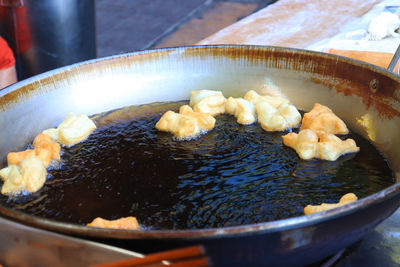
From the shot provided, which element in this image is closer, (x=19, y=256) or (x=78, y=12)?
(x=19, y=256)

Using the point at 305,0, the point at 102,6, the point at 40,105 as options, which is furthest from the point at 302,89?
the point at 102,6

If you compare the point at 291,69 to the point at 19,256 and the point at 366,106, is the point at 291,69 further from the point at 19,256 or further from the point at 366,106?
the point at 19,256

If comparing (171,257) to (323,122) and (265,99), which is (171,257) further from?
(265,99)

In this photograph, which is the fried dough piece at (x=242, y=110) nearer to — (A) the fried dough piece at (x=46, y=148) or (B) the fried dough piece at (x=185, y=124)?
(B) the fried dough piece at (x=185, y=124)

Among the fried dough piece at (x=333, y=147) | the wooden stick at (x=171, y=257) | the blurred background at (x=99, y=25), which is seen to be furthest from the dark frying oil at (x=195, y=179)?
the blurred background at (x=99, y=25)

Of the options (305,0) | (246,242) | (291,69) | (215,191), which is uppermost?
(305,0)

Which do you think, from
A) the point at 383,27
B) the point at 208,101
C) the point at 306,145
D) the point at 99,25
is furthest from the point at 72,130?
the point at 99,25
